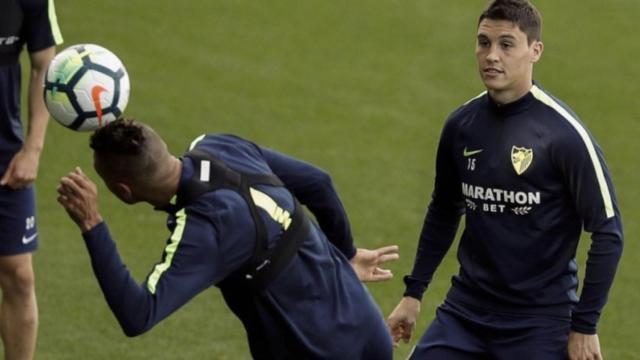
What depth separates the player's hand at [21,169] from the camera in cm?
840

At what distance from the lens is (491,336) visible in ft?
23.5

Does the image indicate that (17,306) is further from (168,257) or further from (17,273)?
(168,257)

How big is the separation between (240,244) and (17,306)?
2906 millimetres

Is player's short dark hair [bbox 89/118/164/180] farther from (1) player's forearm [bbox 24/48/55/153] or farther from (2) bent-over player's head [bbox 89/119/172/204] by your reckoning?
(1) player's forearm [bbox 24/48/55/153]

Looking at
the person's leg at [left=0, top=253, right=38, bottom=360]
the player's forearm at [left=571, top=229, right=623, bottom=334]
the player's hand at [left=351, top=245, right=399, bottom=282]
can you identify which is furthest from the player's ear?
the person's leg at [left=0, top=253, right=38, bottom=360]

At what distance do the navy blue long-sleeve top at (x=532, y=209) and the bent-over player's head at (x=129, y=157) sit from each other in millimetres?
1744

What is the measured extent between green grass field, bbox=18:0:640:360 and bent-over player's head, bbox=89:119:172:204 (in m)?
4.43

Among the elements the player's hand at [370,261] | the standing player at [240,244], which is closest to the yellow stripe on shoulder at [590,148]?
the player's hand at [370,261]

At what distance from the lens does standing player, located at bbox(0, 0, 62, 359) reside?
8422 millimetres

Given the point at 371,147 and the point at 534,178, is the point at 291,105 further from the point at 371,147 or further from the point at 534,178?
the point at 534,178

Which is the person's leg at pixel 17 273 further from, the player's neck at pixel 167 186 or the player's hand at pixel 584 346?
the player's hand at pixel 584 346

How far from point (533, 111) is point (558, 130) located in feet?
0.66

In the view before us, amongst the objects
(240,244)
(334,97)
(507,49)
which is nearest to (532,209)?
(507,49)

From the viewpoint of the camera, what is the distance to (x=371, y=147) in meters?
14.3
